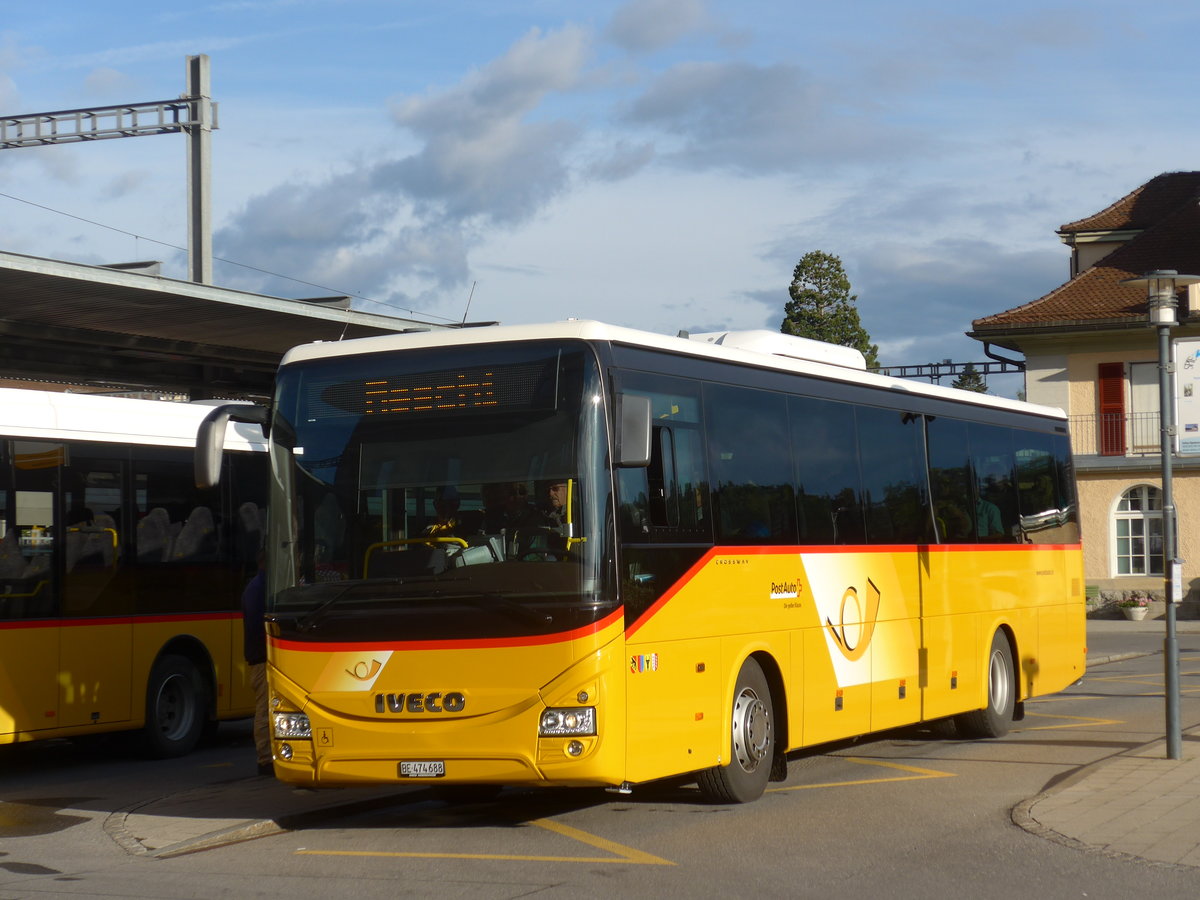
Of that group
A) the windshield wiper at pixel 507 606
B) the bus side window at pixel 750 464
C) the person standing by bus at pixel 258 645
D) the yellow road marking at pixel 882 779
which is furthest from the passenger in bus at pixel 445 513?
the yellow road marking at pixel 882 779

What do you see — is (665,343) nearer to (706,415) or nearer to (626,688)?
(706,415)

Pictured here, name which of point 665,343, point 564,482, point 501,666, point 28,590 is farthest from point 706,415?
point 28,590

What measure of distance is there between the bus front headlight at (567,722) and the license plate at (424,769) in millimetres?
643

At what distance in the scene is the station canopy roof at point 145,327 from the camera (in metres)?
21.6

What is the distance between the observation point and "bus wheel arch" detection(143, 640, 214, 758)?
15180mm

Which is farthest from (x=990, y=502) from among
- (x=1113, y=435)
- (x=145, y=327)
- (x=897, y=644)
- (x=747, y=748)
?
(x=1113, y=435)

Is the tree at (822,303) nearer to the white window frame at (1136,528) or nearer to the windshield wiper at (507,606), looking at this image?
the white window frame at (1136,528)

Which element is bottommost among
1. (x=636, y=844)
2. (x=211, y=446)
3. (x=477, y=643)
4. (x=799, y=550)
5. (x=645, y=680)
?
(x=636, y=844)

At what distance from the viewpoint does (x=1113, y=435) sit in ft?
147

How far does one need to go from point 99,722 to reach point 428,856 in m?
6.35

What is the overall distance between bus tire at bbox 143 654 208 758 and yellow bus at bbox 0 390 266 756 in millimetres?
17

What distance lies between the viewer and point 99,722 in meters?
14.5

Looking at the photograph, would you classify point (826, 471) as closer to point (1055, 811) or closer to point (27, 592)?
point (1055, 811)

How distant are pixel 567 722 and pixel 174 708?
7.49 m
